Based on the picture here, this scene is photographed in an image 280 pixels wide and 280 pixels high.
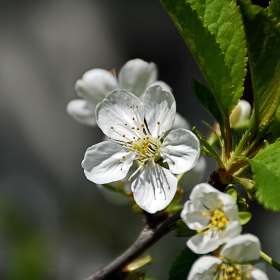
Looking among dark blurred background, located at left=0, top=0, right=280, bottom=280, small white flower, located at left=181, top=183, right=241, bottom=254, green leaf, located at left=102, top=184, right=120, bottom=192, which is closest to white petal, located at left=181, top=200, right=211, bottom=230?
small white flower, located at left=181, top=183, right=241, bottom=254

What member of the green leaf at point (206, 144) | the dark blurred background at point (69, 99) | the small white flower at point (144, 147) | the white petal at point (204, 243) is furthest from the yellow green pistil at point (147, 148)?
the dark blurred background at point (69, 99)

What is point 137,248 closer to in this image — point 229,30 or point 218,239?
point 218,239

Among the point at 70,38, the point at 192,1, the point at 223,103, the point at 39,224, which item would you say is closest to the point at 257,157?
the point at 223,103

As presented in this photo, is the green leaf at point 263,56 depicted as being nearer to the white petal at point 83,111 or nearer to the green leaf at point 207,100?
the green leaf at point 207,100

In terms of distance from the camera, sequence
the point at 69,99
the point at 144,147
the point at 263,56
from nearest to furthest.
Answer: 1. the point at 263,56
2. the point at 144,147
3. the point at 69,99

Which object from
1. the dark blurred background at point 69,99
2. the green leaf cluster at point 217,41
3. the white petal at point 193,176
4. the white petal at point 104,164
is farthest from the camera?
the dark blurred background at point 69,99

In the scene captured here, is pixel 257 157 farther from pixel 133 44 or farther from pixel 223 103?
pixel 133 44

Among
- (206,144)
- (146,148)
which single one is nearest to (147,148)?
(146,148)
